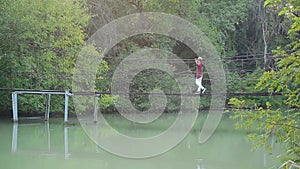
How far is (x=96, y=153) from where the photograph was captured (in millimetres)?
6051

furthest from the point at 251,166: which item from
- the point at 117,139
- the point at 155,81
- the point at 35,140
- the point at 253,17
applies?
the point at 253,17

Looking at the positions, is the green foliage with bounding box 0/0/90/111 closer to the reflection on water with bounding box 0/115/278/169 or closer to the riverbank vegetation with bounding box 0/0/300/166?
the riverbank vegetation with bounding box 0/0/300/166

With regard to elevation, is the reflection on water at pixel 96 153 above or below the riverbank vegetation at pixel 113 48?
below

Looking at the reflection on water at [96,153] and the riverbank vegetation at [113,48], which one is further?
the riverbank vegetation at [113,48]

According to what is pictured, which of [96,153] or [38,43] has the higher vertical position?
Answer: [38,43]

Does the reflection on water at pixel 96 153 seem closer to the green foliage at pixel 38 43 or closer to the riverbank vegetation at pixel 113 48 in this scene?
the riverbank vegetation at pixel 113 48

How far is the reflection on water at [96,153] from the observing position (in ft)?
17.5

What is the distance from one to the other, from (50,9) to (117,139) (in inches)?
155

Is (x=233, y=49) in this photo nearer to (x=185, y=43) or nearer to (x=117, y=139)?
(x=185, y=43)

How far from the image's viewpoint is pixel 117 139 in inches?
297

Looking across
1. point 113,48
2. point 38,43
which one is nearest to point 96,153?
point 38,43

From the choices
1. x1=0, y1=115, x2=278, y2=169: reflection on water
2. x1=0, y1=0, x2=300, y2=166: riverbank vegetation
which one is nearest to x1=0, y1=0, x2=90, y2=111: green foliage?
x1=0, y1=0, x2=300, y2=166: riverbank vegetation

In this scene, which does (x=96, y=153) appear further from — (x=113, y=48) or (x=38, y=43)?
(x=113, y=48)

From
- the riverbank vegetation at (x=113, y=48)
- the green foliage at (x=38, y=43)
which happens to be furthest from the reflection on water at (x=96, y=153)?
the green foliage at (x=38, y=43)
